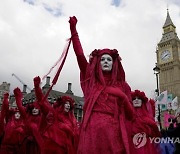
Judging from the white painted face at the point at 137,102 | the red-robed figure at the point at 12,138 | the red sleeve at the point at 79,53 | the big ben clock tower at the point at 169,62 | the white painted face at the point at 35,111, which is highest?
the big ben clock tower at the point at 169,62

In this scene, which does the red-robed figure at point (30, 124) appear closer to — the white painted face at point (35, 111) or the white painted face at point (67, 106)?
the white painted face at point (35, 111)

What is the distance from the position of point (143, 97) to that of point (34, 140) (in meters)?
2.15

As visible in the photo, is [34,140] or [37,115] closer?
[34,140]

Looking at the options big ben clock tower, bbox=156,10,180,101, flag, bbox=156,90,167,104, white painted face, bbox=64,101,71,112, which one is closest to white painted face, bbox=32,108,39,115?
white painted face, bbox=64,101,71,112

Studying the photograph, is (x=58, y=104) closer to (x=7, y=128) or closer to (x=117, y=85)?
(x=7, y=128)

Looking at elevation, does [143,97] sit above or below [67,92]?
below

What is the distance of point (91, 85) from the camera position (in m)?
3.50

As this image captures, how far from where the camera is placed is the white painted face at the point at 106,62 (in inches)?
140

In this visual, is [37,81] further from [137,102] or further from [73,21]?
[137,102]

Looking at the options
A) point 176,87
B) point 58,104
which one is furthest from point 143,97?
point 176,87

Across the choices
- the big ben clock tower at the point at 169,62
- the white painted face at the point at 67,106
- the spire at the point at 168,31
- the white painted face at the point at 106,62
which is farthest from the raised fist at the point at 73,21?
the spire at the point at 168,31

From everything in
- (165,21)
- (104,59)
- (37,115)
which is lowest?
(37,115)

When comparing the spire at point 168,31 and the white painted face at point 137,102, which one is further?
the spire at point 168,31

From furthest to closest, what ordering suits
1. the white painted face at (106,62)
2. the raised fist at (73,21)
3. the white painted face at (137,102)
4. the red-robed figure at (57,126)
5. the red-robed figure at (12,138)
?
the red-robed figure at (12,138) → the white painted face at (137,102) → the red-robed figure at (57,126) → the raised fist at (73,21) → the white painted face at (106,62)
